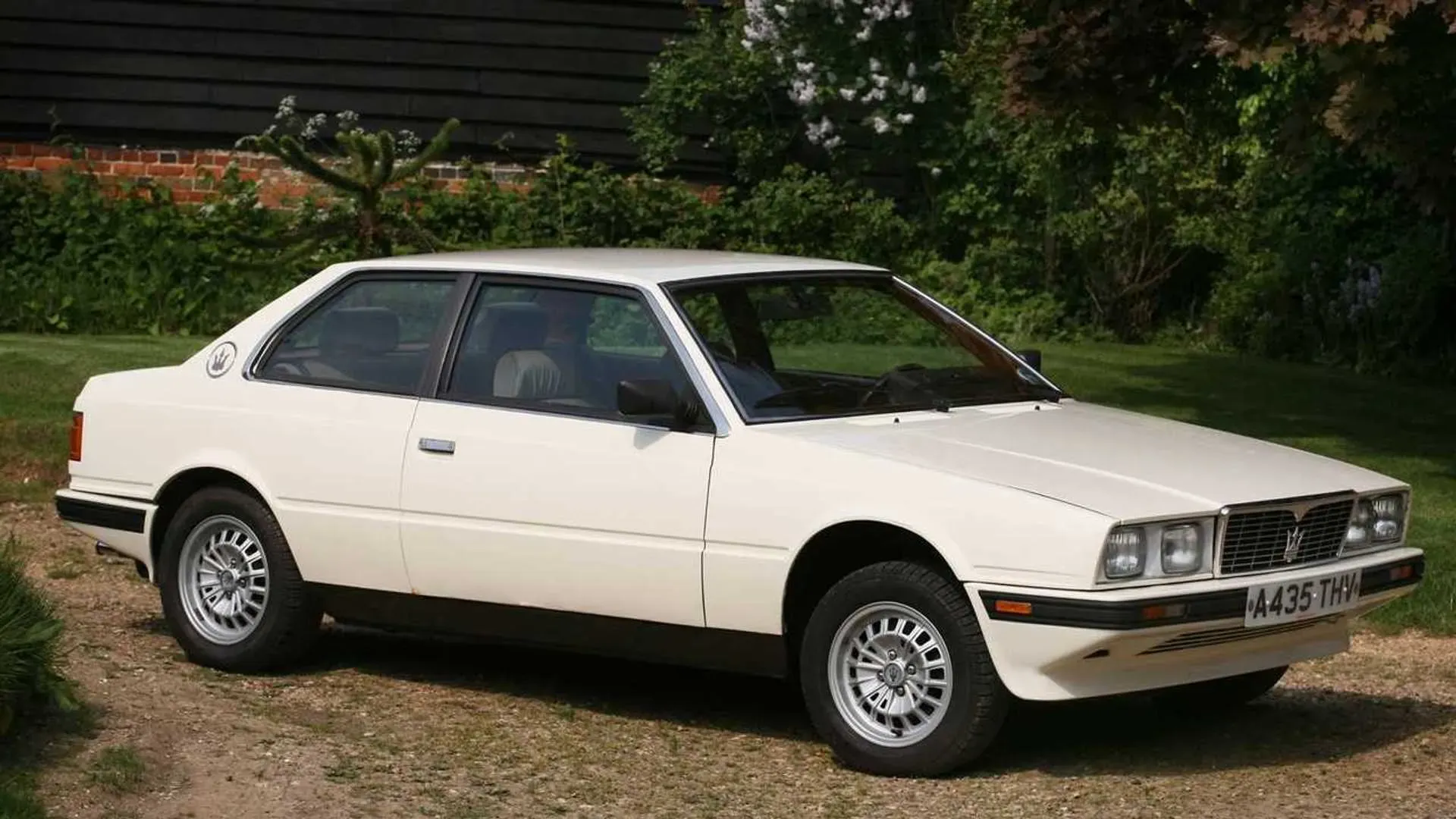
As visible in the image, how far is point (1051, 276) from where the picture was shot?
19.7 m

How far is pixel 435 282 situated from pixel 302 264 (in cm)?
997

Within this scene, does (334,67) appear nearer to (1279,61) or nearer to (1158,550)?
(1279,61)

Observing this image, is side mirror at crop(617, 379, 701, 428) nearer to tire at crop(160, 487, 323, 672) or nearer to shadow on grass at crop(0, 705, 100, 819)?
tire at crop(160, 487, 323, 672)

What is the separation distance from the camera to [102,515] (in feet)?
27.8

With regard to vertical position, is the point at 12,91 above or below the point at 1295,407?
above

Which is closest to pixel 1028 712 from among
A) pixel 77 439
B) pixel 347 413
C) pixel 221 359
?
pixel 347 413

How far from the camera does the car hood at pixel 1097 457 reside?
6535 millimetres

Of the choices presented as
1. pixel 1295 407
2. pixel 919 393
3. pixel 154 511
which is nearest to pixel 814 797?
pixel 919 393

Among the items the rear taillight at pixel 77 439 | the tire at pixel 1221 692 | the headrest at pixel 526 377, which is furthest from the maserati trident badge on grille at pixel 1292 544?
the rear taillight at pixel 77 439

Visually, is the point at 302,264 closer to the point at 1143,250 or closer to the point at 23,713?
the point at 1143,250

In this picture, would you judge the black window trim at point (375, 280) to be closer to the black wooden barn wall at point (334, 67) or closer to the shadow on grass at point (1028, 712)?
the shadow on grass at point (1028, 712)

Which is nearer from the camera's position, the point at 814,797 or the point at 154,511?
the point at 814,797

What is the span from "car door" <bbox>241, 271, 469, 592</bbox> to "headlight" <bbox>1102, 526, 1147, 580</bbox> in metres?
2.55

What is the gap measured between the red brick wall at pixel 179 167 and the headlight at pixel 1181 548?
13158 millimetres
